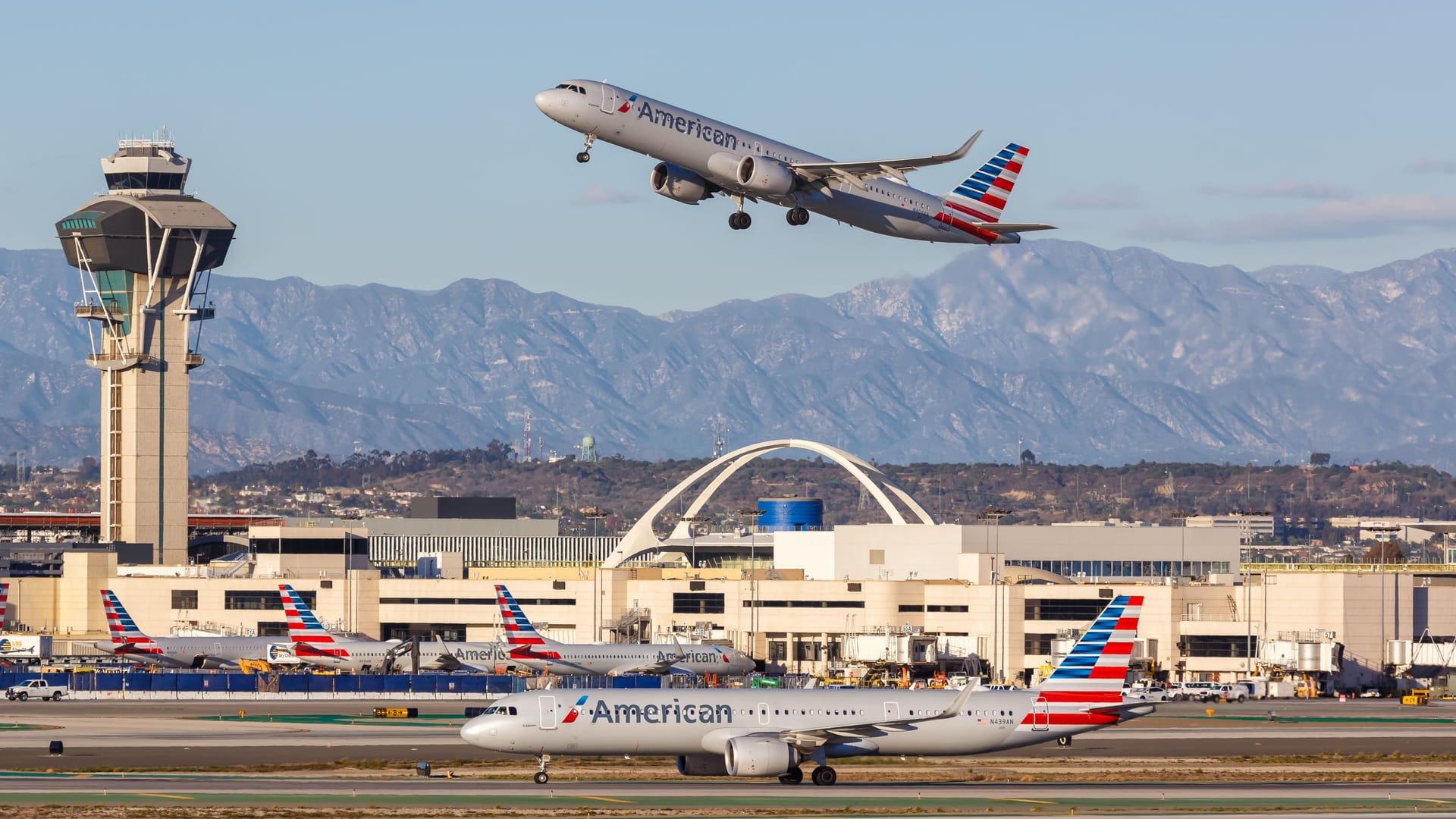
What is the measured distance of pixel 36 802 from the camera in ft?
235

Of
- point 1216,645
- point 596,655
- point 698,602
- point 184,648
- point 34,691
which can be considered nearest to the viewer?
point 34,691

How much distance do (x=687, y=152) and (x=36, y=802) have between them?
32896mm

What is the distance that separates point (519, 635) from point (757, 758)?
256 feet

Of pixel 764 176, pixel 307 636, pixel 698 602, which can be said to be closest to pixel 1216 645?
pixel 698 602

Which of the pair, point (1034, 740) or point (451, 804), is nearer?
point (451, 804)

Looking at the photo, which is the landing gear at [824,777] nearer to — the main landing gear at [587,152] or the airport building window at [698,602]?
the main landing gear at [587,152]

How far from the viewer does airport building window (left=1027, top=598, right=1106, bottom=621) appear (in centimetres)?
18162

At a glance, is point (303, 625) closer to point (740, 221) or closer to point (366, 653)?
point (366, 653)

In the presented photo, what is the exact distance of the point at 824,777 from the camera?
3196 inches

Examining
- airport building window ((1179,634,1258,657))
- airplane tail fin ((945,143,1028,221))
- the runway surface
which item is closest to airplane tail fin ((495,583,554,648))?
the runway surface

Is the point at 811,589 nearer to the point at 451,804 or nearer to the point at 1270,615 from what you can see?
the point at 1270,615

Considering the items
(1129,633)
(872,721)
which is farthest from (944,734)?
(1129,633)

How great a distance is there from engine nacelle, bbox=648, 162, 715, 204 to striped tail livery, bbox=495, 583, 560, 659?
253 feet

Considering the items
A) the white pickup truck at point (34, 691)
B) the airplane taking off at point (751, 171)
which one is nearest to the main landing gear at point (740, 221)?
the airplane taking off at point (751, 171)
